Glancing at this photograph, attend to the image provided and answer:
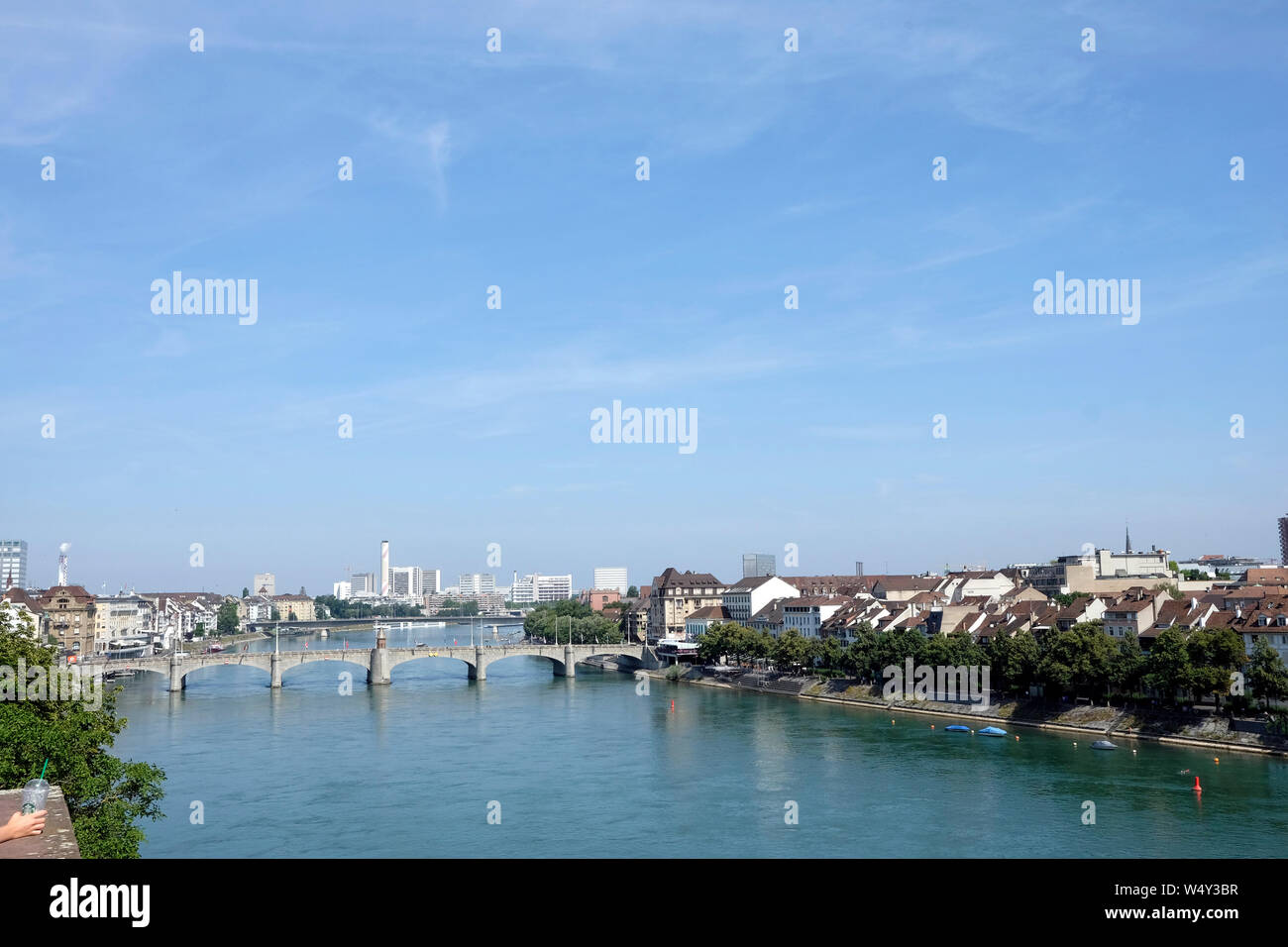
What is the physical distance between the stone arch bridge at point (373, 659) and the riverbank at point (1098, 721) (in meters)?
28.3

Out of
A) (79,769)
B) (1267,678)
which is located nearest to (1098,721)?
(1267,678)

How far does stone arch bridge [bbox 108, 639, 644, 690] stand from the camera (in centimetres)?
6975

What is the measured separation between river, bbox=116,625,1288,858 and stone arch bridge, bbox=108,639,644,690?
15216mm

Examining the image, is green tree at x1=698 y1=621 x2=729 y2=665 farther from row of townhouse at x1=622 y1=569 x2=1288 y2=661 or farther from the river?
the river

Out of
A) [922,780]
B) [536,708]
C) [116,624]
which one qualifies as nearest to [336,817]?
[922,780]

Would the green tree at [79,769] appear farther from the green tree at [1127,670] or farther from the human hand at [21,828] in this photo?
the green tree at [1127,670]

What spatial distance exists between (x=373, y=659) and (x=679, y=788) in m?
43.9

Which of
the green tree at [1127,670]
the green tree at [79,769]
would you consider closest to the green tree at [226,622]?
the green tree at [1127,670]

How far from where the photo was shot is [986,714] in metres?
46.7

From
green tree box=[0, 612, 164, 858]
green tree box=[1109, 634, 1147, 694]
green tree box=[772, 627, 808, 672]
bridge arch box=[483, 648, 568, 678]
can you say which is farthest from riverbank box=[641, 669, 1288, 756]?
green tree box=[0, 612, 164, 858]

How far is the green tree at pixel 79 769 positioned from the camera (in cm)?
1758

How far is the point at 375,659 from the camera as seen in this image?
2884 inches
